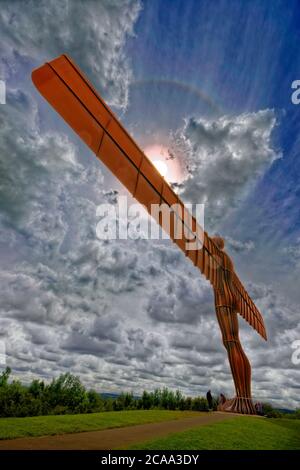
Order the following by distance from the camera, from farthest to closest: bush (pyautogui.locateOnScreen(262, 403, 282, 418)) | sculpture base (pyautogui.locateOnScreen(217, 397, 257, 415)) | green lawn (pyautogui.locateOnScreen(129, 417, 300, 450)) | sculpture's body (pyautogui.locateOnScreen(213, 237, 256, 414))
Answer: bush (pyautogui.locateOnScreen(262, 403, 282, 418)) → sculpture's body (pyautogui.locateOnScreen(213, 237, 256, 414)) → sculpture base (pyautogui.locateOnScreen(217, 397, 257, 415)) → green lawn (pyautogui.locateOnScreen(129, 417, 300, 450))

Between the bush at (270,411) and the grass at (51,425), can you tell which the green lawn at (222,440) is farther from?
the bush at (270,411)

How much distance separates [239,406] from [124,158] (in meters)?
17.0

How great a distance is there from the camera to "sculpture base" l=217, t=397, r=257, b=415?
20391 mm

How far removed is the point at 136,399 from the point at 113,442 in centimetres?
1554

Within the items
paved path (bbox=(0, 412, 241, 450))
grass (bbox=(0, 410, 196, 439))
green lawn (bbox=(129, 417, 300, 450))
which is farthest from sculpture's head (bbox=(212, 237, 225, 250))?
paved path (bbox=(0, 412, 241, 450))

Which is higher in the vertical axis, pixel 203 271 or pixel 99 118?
pixel 99 118

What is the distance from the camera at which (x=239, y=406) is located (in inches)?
809

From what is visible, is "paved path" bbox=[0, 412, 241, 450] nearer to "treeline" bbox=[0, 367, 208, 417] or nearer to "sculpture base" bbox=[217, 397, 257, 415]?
"treeline" bbox=[0, 367, 208, 417]

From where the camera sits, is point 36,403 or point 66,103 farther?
point 36,403

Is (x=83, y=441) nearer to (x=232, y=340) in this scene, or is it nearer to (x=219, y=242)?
(x=232, y=340)

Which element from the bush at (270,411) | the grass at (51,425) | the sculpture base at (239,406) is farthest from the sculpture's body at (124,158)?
the grass at (51,425)

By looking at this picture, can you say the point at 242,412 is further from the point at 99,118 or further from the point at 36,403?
the point at 99,118
